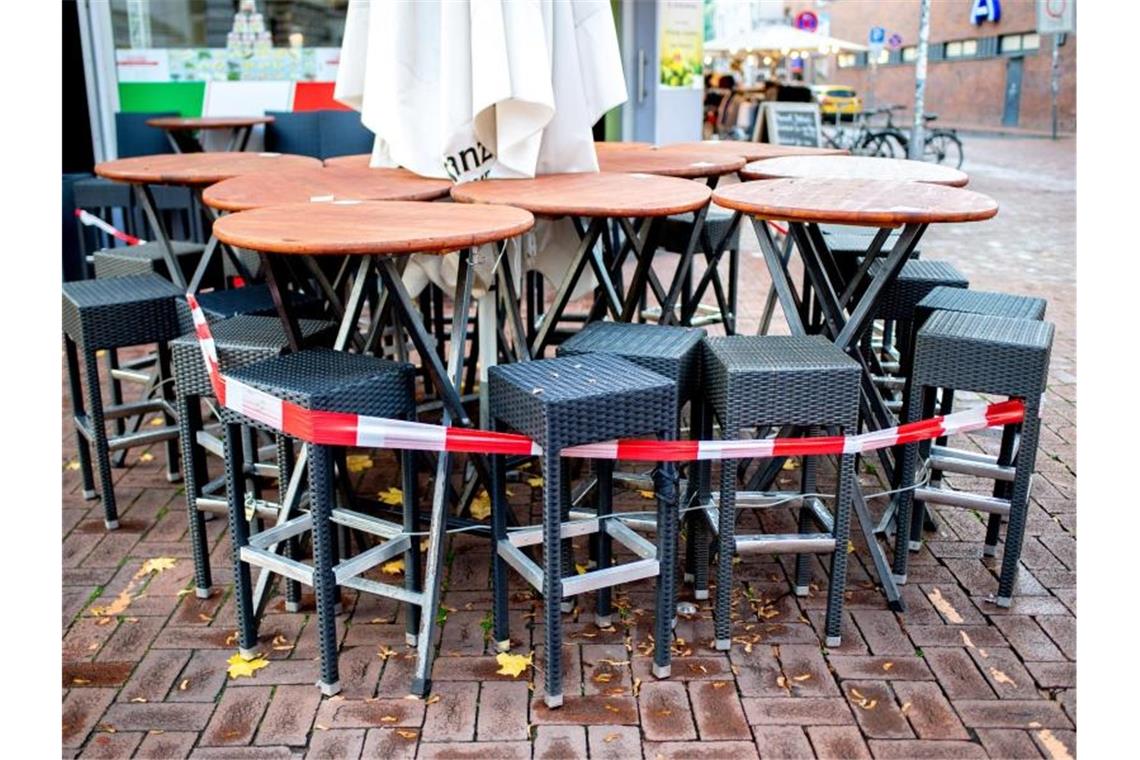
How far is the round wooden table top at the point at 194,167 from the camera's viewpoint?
393cm

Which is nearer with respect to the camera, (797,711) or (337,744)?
(337,744)

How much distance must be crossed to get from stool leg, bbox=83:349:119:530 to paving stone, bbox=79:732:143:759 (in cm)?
126

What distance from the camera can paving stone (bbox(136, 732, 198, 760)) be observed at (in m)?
2.35

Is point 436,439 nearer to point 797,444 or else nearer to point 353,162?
point 797,444

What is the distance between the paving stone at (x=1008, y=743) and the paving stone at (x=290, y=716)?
5.14ft

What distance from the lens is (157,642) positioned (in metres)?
2.83

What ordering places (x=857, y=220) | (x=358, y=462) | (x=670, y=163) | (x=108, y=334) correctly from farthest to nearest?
(x=670, y=163) < (x=358, y=462) < (x=108, y=334) < (x=857, y=220)

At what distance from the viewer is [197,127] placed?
6.11 m

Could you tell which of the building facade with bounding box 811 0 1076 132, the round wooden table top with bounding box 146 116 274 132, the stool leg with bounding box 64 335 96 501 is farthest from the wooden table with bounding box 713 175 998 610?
the building facade with bounding box 811 0 1076 132

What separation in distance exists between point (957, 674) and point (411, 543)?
4.77 feet

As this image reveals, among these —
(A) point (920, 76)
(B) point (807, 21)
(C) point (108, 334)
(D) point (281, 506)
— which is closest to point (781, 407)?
(D) point (281, 506)

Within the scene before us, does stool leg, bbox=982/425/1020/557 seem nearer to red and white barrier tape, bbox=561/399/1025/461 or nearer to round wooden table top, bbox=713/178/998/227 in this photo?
red and white barrier tape, bbox=561/399/1025/461
